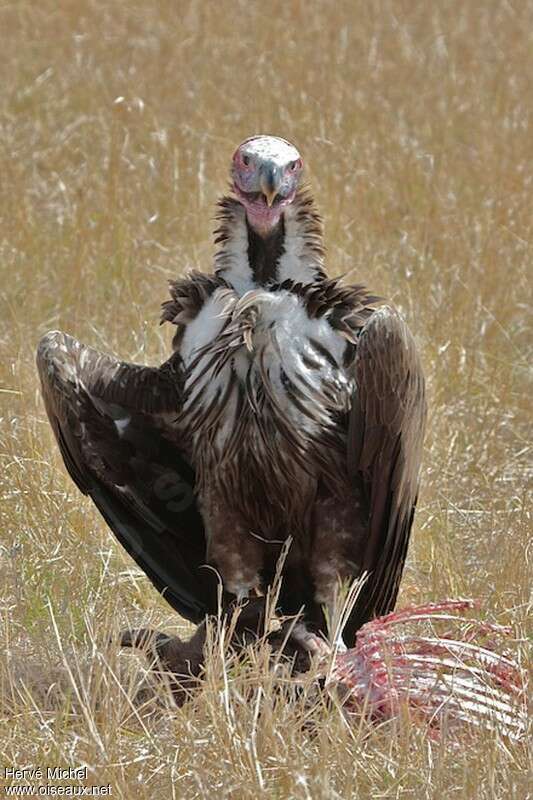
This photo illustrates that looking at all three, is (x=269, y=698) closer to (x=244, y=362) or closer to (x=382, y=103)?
(x=244, y=362)

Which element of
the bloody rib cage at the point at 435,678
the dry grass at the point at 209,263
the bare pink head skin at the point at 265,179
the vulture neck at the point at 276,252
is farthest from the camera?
the vulture neck at the point at 276,252

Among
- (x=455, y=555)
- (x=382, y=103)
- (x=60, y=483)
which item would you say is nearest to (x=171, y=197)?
(x=382, y=103)

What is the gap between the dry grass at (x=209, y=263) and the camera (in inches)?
137

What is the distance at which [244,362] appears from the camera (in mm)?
4383

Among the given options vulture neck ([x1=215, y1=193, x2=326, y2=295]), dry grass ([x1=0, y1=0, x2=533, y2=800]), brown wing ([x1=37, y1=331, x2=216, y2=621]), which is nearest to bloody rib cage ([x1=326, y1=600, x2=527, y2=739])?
dry grass ([x1=0, y1=0, x2=533, y2=800])

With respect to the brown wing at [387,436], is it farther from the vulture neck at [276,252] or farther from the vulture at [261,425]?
the vulture neck at [276,252]

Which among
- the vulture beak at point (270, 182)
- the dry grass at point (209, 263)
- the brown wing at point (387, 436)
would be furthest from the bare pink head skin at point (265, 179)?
the dry grass at point (209, 263)

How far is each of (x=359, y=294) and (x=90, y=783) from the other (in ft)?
5.08

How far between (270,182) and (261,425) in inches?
22.9

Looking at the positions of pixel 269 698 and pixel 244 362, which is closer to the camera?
pixel 269 698

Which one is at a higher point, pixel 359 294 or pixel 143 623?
A: pixel 359 294

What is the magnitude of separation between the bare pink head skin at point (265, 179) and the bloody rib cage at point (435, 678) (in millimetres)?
1027

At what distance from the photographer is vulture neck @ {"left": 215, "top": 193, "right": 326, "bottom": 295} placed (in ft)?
14.7

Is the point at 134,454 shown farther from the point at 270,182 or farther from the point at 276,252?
the point at 270,182
